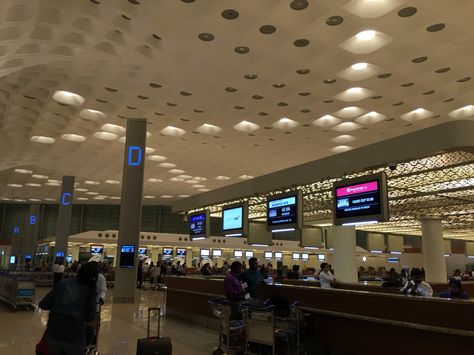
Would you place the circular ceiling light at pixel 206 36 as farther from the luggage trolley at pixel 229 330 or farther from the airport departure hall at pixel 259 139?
the luggage trolley at pixel 229 330

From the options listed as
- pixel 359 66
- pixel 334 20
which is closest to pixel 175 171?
pixel 359 66

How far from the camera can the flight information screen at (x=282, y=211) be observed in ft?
31.4

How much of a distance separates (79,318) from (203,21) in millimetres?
7612

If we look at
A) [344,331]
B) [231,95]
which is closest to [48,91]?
[231,95]

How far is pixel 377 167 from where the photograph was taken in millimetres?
7449

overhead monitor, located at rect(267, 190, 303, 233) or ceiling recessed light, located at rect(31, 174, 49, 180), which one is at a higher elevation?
ceiling recessed light, located at rect(31, 174, 49, 180)

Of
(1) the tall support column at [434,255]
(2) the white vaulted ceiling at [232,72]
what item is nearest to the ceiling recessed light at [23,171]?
(2) the white vaulted ceiling at [232,72]

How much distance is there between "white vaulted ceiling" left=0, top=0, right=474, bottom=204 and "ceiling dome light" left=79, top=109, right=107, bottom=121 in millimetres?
38

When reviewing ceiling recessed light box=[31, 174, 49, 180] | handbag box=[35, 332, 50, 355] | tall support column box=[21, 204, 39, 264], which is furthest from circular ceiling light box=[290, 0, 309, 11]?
tall support column box=[21, 204, 39, 264]

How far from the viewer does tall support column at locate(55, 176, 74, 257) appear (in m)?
25.7

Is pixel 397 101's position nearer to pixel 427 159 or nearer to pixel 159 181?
pixel 427 159

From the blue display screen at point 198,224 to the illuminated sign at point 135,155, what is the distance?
2659 mm

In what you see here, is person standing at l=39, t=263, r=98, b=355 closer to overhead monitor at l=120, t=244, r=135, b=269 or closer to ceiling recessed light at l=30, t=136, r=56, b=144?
overhead monitor at l=120, t=244, r=135, b=269

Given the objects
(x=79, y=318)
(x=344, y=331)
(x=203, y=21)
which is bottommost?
(x=344, y=331)
